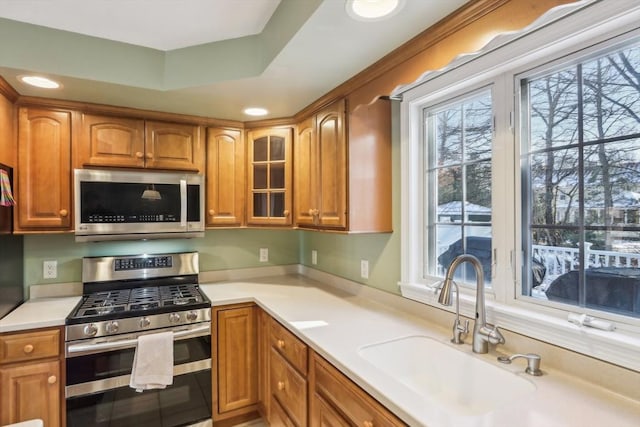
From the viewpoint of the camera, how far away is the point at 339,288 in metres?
2.54

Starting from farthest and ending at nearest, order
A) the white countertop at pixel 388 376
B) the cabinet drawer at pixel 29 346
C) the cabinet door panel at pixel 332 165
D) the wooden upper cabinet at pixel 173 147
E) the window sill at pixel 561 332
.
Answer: the wooden upper cabinet at pixel 173 147
the cabinet door panel at pixel 332 165
the cabinet drawer at pixel 29 346
the window sill at pixel 561 332
the white countertop at pixel 388 376

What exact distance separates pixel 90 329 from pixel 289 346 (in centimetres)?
→ 111

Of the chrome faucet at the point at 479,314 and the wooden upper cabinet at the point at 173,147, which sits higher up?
the wooden upper cabinet at the point at 173,147

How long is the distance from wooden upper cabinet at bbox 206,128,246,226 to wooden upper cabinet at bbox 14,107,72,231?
2.84 feet

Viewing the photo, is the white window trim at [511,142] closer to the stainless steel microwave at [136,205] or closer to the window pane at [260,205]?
the window pane at [260,205]

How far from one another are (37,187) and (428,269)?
237 centimetres

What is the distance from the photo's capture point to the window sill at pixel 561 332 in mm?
1062

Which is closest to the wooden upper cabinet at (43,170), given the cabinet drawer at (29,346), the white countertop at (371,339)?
the white countertop at (371,339)

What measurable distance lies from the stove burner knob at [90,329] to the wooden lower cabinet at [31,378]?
13 cm

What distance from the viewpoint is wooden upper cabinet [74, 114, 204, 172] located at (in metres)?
2.23

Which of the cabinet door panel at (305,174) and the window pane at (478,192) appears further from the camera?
the cabinet door panel at (305,174)

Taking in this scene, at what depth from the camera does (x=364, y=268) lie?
2273mm

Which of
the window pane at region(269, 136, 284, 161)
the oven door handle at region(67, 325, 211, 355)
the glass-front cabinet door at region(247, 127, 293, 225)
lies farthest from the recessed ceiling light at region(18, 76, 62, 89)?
the oven door handle at region(67, 325, 211, 355)

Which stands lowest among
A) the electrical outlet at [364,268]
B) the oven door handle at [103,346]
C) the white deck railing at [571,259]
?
the oven door handle at [103,346]
